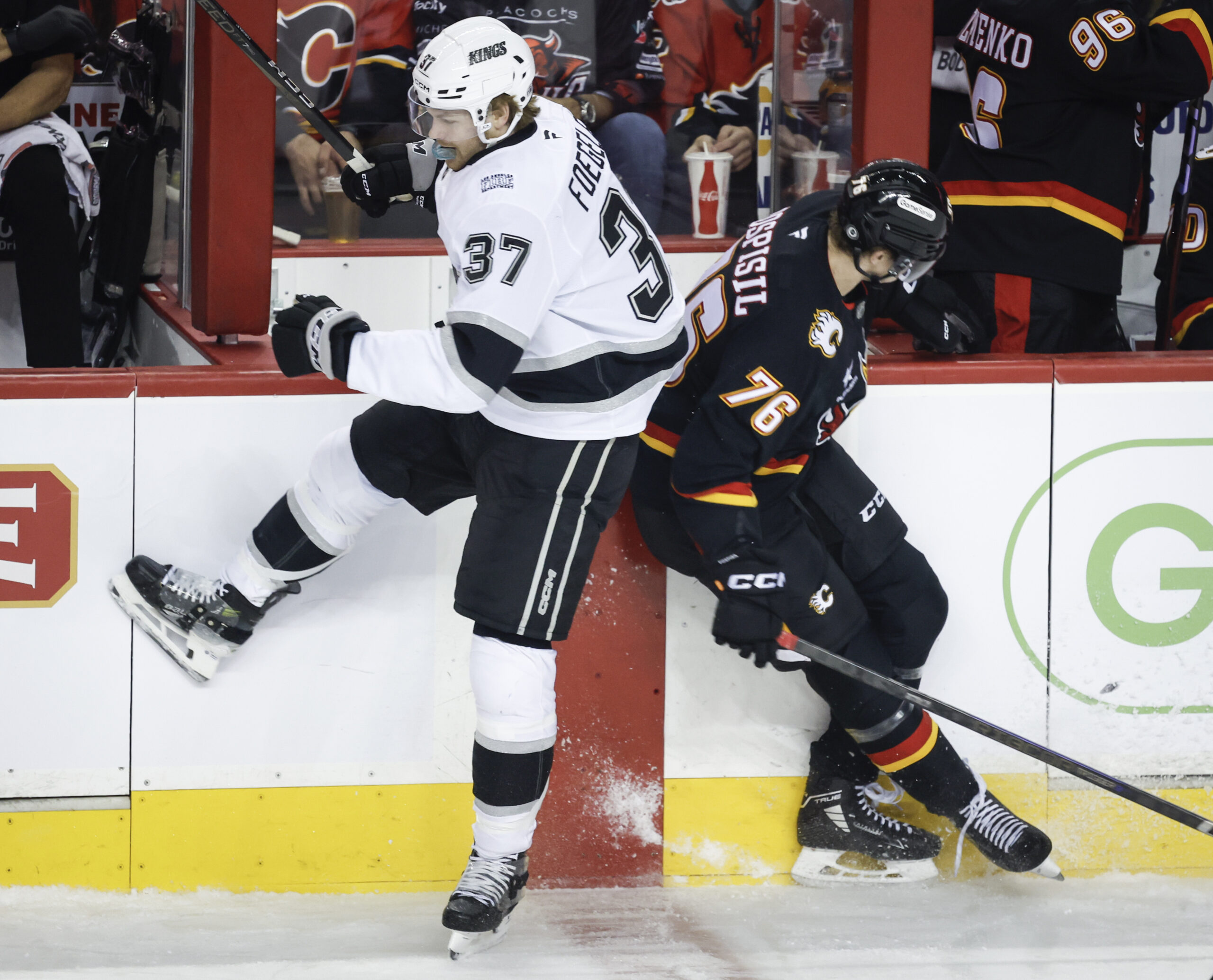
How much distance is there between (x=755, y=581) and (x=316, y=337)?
34.3 inches

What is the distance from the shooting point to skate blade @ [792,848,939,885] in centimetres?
268

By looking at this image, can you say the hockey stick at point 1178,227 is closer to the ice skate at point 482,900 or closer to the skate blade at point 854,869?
the skate blade at point 854,869

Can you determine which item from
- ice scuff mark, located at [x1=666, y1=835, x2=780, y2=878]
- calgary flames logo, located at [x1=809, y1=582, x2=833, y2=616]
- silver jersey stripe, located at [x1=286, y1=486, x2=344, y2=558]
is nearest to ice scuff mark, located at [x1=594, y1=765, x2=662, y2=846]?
ice scuff mark, located at [x1=666, y1=835, x2=780, y2=878]

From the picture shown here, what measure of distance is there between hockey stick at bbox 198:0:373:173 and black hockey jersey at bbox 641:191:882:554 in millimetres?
769

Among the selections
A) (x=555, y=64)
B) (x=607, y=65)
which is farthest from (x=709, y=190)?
(x=555, y=64)

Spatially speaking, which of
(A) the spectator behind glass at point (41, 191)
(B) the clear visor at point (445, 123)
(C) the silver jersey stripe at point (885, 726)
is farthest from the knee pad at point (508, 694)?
(A) the spectator behind glass at point (41, 191)

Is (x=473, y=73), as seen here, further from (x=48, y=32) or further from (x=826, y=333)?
(x=48, y=32)

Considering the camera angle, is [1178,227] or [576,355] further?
[1178,227]

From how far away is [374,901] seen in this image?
259 cm

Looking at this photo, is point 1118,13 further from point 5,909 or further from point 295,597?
point 5,909

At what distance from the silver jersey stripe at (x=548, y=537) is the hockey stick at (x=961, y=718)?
480mm

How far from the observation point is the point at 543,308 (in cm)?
204

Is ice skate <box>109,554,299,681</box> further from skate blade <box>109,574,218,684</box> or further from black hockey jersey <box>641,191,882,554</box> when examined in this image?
black hockey jersey <box>641,191,882,554</box>

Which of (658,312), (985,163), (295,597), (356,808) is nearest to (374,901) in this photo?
(356,808)
